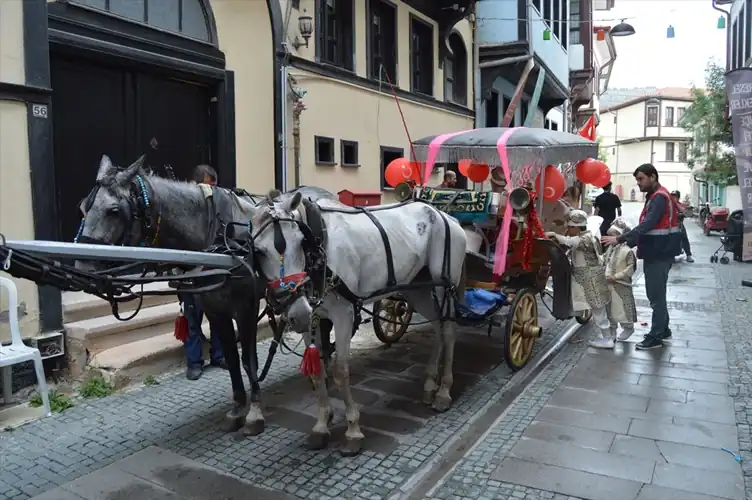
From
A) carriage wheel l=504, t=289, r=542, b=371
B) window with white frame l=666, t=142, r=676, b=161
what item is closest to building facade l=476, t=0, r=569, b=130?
carriage wheel l=504, t=289, r=542, b=371

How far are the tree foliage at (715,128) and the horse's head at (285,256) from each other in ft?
69.3

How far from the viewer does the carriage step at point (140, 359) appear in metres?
5.73

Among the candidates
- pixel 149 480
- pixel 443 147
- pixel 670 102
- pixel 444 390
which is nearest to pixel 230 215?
pixel 149 480

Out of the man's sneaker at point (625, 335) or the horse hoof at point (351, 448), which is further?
the man's sneaker at point (625, 335)

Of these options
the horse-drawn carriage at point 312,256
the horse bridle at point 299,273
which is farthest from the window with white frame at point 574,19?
the horse bridle at point 299,273

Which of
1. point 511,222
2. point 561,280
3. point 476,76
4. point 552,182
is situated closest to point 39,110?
point 511,222

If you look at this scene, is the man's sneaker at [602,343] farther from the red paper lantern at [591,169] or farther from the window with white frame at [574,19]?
the window with white frame at [574,19]

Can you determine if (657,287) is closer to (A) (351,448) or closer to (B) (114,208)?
(A) (351,448)

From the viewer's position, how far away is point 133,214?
412 centimetres

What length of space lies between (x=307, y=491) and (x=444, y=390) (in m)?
1.87

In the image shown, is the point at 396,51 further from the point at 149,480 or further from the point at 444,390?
the point at 149,480

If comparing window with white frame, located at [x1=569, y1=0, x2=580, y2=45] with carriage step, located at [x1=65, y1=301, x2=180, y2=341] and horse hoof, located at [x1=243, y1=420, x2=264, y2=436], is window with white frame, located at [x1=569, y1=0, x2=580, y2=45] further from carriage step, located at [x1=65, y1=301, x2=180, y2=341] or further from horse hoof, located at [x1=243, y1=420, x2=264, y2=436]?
horse hoof, located at [x1=243, y1=420, x2=264, y2=436]

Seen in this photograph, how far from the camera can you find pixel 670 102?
57.1 meters

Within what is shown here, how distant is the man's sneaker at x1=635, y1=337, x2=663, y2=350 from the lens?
7242 millimetres
